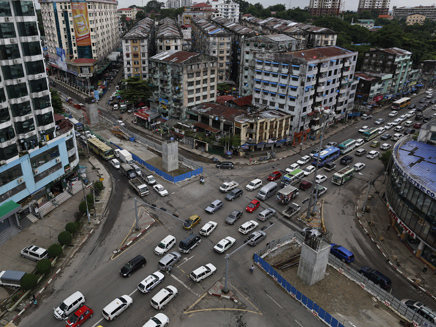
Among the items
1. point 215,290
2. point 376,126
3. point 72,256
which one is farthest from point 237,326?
point 376,126

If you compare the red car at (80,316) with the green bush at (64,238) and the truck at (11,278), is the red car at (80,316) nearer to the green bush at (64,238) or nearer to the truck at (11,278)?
the truck at (11,278)

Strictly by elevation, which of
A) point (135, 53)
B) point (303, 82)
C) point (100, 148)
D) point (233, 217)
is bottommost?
point (233, 217)

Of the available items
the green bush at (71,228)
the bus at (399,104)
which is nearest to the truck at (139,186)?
the green bush at (71,228)

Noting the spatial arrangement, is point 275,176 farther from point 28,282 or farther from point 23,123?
point 28,282

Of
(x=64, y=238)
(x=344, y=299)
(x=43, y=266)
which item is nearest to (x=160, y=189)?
(x=64, y=238)

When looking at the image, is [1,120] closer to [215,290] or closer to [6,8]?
[6,8]

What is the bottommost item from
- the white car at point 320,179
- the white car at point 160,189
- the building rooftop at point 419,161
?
the white car at point 320,179
